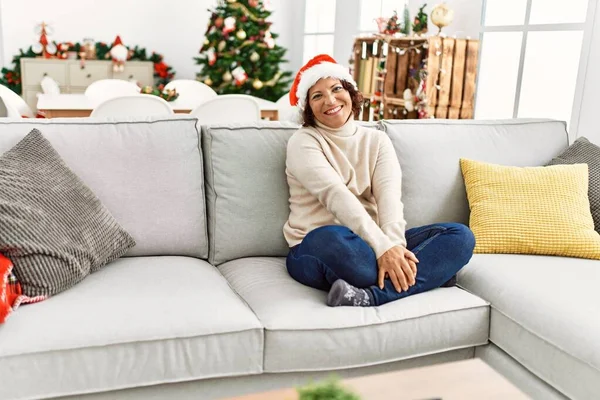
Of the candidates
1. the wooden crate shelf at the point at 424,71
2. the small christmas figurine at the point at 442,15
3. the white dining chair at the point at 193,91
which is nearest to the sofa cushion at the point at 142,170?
the wooden crate shelf at the point at 424,71

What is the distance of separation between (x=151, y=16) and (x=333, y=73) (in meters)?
4.92

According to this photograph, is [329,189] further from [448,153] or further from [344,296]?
[448,153]

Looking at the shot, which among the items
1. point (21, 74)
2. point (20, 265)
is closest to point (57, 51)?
point (21, 74)

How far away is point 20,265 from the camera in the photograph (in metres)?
1.56

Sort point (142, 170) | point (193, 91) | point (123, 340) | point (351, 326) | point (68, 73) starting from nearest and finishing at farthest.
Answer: point (123, 340)
point (351, 326)
point (142, 170)
point (193, 91)
point (68, 73)

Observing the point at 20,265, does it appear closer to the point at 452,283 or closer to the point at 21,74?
→ the point at 452,283

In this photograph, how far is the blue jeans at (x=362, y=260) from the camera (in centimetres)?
174

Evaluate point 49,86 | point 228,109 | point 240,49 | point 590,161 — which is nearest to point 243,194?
point 590,161

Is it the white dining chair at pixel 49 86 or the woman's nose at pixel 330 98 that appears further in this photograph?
the white dining chair at pixel 49 86

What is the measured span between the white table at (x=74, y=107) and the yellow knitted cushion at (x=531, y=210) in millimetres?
2060

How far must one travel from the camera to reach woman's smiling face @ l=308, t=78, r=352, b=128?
6.63 feet

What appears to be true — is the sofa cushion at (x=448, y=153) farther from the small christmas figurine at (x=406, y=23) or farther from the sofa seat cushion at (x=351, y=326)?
the small christmas figurine at (x=406, y=23)

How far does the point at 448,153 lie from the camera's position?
2299mm

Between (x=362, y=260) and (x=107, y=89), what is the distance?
331 centimetres
